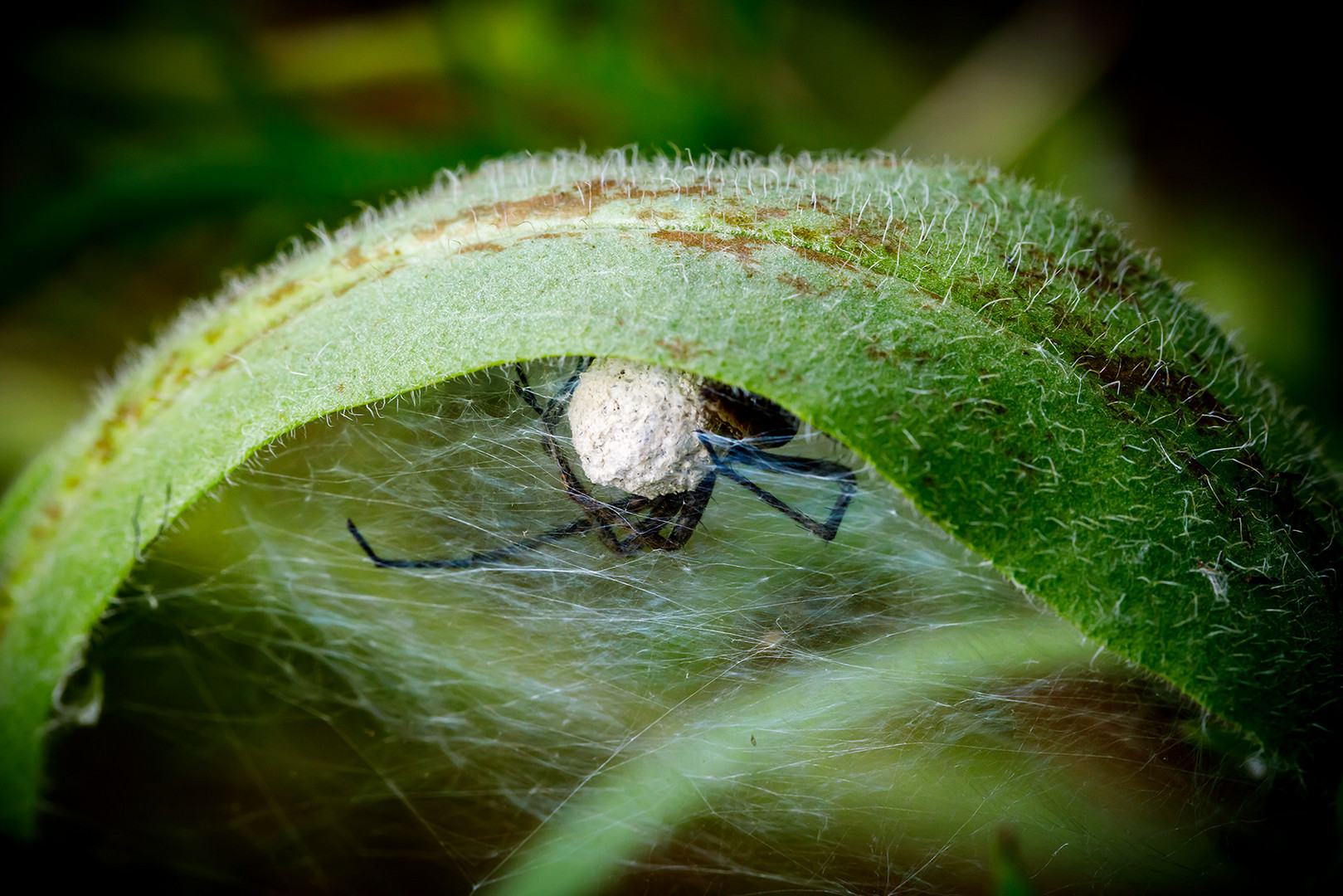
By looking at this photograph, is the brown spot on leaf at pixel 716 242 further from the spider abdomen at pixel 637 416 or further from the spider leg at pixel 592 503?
the spider leg at pixel 592 503

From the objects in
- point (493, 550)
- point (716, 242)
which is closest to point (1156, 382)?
point (716, 242)

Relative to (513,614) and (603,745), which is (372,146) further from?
(603,745)

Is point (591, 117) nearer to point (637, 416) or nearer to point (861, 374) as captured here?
point (637, 416)

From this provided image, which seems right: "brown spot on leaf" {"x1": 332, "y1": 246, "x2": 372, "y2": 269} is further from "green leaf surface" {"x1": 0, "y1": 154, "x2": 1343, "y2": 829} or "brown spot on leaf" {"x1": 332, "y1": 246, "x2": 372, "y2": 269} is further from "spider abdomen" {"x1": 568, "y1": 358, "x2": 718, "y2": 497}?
"spider abdomen" {"x1": 568, "y1": 358, "x2": 718, "y2": 497}

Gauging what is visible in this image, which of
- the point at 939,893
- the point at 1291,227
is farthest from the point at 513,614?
the point at 1291,227

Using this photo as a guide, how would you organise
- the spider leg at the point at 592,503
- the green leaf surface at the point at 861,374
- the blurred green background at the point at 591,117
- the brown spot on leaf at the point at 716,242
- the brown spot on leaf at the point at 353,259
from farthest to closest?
1. the blurred green background at the point at 591,117
2. the spider leg at the point at 592,503
3. the brown spot on leaf at the point at 353,259
4. the brown spot on leaf at the point at 716,242
5. the green leaf surface at the point at 861,374

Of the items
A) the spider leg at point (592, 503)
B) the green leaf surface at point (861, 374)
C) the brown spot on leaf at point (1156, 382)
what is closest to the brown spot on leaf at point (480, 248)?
the green leaf surface at point (861, 374)
